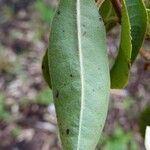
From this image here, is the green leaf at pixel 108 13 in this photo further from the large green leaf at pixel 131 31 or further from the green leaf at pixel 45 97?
the green leaf at pixel 45 97

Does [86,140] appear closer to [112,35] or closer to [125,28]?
[125,28]

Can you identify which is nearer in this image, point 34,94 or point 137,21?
point 137,21

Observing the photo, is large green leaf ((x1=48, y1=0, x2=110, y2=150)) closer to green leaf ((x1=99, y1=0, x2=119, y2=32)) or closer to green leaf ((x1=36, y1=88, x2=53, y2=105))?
green leaf ((x1=99, y1=0, x2=119, y2=32))

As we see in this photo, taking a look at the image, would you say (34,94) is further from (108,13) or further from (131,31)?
(131,31)

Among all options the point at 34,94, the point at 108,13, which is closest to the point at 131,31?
the point at 108,13

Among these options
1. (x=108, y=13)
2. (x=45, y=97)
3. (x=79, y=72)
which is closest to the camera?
(x=79, y=72)

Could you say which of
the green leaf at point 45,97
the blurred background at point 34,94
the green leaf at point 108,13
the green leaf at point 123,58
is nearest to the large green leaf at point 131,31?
the green leaf at point 123,58
